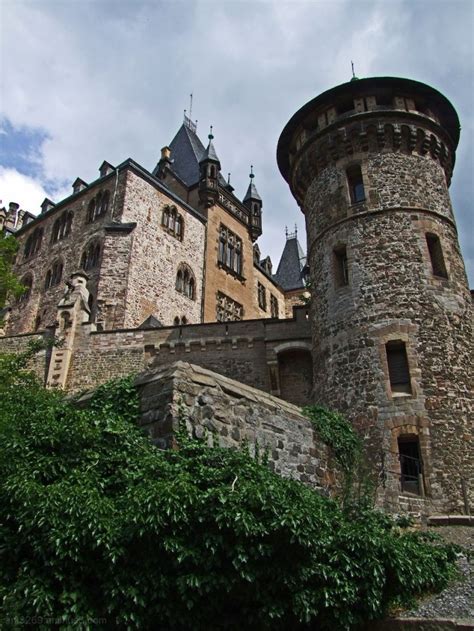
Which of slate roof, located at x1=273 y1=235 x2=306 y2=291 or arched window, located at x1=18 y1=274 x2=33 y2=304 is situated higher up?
slate roof, located at x1=273 y1=235 x2=306 y2=291

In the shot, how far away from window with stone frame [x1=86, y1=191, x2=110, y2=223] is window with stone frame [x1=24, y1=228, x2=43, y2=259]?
532cm

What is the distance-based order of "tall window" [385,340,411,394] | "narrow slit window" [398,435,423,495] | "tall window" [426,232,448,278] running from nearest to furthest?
"narrow slit window" [398,435,423,495] < "tall window" [385,340,411,394] < "tall window" [426,232,448,278]

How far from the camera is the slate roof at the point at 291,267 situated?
5178cm

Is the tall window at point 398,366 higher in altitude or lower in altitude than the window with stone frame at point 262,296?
lower

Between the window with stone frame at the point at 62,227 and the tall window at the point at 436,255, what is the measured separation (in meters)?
24.0

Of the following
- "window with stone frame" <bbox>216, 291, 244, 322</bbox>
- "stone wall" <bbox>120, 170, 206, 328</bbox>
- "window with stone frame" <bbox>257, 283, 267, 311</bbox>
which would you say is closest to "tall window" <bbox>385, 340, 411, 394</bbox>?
"stone wall" <bbox>120, 170, 206, 328</bbox>

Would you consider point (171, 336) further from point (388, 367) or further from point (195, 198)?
point (195, 198)

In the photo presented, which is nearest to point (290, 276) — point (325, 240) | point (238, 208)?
point (238, 208)

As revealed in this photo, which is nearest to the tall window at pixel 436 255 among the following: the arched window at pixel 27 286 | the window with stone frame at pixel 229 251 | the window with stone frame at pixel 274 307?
the window with stone frame at pixel 229 251

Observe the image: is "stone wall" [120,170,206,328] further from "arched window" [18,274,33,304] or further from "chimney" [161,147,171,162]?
"arched window" [18,274,33,304]

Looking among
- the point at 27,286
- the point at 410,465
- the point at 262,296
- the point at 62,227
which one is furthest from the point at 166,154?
the point at 410,465

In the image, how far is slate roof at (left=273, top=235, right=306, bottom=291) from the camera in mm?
51781

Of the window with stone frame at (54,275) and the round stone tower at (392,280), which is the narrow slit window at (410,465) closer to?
the round stone tower at (392,280)

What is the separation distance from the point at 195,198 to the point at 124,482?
105 ft
